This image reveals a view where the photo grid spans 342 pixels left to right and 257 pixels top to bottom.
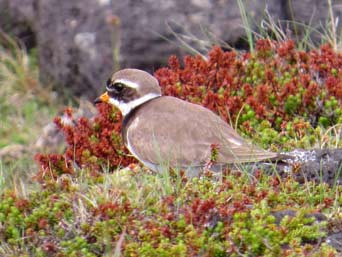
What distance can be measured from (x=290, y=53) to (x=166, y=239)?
3.60 metres

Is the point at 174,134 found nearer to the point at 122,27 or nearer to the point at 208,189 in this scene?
the point at 208,189

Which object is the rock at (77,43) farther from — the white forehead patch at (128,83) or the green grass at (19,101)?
the white forehead patch at (128,83)

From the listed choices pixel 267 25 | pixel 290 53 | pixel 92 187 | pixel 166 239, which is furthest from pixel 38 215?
pixel 267 25

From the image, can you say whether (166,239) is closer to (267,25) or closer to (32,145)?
(267,25)

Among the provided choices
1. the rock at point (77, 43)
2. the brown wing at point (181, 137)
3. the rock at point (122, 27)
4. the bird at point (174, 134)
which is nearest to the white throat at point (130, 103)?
the bird at point (174, 134)

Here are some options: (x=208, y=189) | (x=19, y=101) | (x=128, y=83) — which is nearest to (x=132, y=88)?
(x=128, y=83)

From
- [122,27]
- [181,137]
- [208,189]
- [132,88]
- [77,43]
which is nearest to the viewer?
[208,189]

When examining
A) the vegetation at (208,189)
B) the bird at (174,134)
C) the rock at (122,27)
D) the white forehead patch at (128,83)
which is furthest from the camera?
the rock at (122,27)

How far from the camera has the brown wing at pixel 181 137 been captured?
280 inches

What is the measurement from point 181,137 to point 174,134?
6cm

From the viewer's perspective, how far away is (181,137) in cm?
734

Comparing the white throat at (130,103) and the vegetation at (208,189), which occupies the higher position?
the white throat at (130,103)

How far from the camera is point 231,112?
8305 mm

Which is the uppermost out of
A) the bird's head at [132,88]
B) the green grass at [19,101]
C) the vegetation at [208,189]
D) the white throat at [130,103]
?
the bird's head at [132,88]
